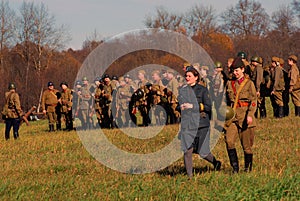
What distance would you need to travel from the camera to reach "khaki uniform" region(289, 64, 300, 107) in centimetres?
1782

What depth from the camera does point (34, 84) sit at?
61.7 metres

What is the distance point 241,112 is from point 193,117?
89cm

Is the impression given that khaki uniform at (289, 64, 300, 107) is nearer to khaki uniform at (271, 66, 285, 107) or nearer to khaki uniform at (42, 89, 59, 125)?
khaki uniform at (271, 66, 285, 107)

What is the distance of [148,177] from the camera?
30.8ft

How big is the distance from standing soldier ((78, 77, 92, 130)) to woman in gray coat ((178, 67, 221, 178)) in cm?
1355

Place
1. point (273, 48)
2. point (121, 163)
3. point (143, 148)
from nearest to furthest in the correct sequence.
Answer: point (121, 163) < point (143, 148) < point (273, 48)

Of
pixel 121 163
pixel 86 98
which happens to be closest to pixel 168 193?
pixel 121 163

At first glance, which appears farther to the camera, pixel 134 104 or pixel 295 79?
pixel 134 104

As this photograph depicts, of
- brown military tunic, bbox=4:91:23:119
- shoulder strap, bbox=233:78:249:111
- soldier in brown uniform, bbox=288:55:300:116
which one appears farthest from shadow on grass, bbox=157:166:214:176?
brown military tunic, bbox=4:91:23:119

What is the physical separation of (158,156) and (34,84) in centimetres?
5124

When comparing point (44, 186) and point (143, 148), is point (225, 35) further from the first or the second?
point (44, 186)

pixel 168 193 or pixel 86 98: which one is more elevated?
pixel 86 98

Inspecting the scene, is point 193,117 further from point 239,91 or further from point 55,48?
point 55,48

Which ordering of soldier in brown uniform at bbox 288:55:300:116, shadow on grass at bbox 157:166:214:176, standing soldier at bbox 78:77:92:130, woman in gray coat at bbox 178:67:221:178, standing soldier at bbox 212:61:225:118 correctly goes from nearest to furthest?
woman in gray coat at bbox 178:67:221:178 < shadow on grass at bbox 157:166:214:176 < standing soldier at bbox 212:61:225:118 < soldier in brown uniform at bbox 288:55:300:116 < standing soldier at bbox 78:77:92:130
